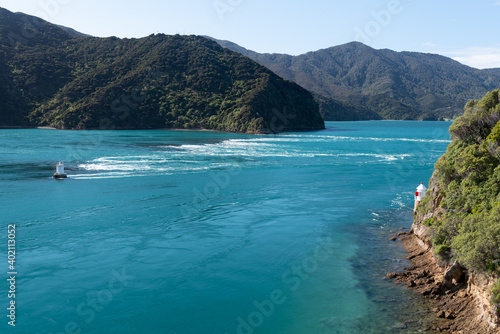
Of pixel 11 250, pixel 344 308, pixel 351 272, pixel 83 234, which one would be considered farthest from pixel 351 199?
pixel 11 250

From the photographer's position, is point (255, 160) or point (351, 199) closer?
point (351, 199)

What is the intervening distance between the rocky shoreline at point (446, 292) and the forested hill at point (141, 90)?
11030 centimetres

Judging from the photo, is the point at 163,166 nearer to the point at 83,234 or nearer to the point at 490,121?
the point at 83,234

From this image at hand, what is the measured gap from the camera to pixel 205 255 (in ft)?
62.3

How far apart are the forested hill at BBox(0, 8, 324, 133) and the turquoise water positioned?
94.3 m

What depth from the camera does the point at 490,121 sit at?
1675cm

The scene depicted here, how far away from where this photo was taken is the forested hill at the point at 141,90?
135m

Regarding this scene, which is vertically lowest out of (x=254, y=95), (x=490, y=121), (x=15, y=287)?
(x=15, y=287)

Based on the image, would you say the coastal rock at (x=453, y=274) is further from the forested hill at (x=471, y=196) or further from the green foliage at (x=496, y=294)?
the green foliage at (x=496, y=294)

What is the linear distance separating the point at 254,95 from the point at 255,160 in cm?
9123

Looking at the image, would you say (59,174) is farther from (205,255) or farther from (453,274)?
(453,274)

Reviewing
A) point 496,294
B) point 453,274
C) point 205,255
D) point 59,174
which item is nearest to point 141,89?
point 59,174

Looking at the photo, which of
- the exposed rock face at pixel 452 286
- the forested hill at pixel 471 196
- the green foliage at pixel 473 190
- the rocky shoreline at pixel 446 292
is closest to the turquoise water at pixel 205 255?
the rocky shoreline at pixel 446 292

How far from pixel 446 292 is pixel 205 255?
10.6 m
